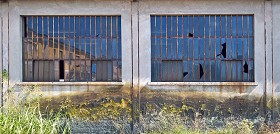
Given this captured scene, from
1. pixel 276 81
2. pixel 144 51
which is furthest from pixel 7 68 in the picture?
pixel 276 81

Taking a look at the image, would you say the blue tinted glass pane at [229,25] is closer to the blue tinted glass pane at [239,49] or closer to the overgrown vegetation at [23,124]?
the blue tinted glass pane at [239,49]

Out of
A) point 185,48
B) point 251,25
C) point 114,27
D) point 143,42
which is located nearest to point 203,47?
point 185,48

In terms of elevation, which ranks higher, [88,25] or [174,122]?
[88,25]

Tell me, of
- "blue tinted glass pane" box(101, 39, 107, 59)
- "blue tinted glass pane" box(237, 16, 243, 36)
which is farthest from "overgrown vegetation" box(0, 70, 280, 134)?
"blue tinted glass pane" box(237, 16, 243, 36)

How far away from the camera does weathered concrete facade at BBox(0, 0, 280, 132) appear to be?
8859 millimetres

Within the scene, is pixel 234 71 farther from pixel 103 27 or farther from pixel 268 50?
pixel 103 27

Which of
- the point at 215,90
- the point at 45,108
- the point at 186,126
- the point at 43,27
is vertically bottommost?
the point at 186,126

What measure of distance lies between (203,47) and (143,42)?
1.93m

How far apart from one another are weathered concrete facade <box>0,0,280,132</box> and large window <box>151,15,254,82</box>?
9.6 inches

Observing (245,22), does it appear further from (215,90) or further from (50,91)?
(50,91)

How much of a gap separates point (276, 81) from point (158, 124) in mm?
3886

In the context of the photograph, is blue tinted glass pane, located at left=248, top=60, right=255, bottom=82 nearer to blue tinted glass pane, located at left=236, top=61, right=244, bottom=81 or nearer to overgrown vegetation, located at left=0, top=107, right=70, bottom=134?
blue tinted glass pane, located at left=236, top=61, right=244, bottom=81

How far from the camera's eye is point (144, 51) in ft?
29.5

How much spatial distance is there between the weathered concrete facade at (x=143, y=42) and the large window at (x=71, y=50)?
259mm
